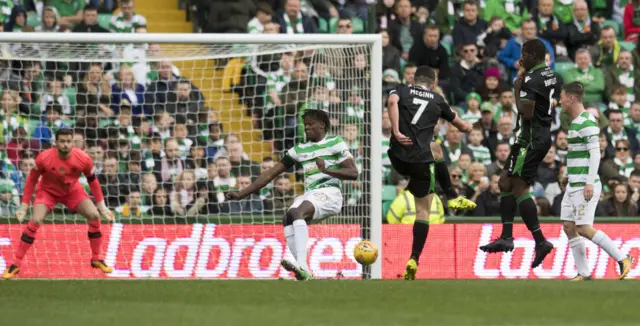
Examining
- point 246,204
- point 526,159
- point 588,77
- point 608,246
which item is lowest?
point 246,204

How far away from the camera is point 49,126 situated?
17.4m

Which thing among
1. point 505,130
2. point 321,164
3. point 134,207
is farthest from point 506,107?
point 321,164

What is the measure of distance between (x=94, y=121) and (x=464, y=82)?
19.8 ft

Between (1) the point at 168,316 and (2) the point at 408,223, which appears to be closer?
(1) the point at 168,316

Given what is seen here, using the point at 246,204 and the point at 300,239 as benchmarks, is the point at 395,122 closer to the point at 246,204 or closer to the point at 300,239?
the point at 300,239

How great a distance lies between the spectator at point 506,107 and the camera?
773 inches

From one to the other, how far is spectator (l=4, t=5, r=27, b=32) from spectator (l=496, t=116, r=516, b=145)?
7.28 m

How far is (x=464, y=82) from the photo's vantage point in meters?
20.3

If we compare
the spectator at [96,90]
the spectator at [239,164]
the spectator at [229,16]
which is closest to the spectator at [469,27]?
the spectator at [229,16]

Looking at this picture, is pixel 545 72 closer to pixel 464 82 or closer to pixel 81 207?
pixel 81 207

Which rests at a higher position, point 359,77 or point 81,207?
point 359,77

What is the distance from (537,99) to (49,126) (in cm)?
745

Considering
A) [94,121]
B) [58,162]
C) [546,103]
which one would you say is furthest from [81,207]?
[546,103]

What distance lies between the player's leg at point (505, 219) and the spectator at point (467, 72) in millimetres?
7229
